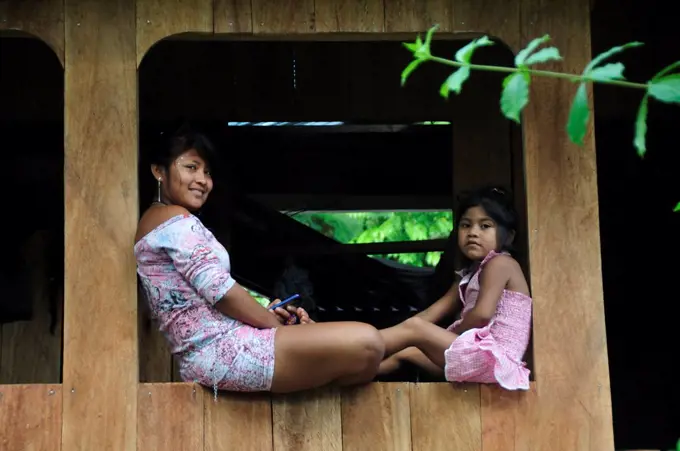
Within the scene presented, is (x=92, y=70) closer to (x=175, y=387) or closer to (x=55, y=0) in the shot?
(x=55, y=0)

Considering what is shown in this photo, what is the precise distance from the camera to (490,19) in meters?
4.30

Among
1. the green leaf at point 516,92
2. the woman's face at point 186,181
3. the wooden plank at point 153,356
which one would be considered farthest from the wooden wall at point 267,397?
the green leaf at point 516,92

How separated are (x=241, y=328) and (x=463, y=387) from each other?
29.2 inches

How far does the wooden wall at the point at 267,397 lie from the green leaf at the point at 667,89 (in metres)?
2.10

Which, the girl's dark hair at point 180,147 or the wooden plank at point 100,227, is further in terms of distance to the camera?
the girl's dark hair at point 180,147

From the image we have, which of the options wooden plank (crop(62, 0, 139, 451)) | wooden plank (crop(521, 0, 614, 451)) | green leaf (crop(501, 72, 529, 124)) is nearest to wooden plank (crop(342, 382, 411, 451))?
wooden plank (crop(521, 0, 614, 451))

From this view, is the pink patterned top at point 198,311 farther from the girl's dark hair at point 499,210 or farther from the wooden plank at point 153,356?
the wooden plank at point 153,356

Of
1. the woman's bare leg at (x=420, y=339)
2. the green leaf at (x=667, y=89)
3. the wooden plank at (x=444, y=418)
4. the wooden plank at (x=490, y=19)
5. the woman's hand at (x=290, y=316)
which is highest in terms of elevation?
the wooden plank at (x=490, y=19)

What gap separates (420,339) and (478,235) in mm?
602

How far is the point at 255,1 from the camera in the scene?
4.28 m

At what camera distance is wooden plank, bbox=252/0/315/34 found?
14.0ft

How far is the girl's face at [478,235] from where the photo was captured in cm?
462

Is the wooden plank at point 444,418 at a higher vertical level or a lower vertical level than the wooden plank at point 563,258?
lower

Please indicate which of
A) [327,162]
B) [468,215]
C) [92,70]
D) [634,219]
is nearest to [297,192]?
[327,162]
